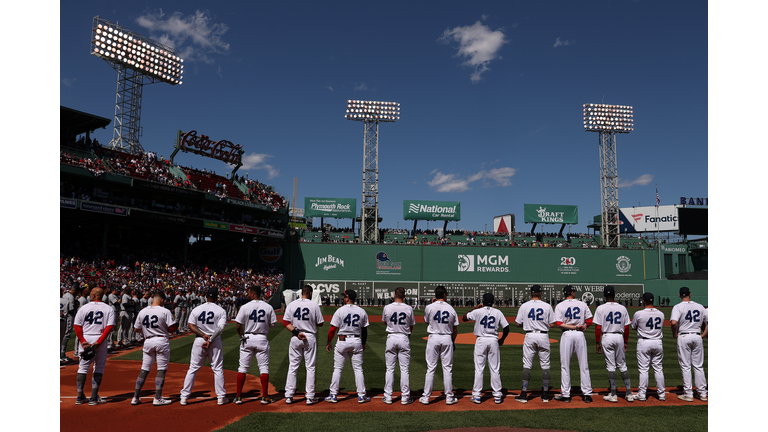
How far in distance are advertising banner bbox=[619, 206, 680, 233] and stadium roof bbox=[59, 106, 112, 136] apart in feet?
185

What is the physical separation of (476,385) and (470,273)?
36.7 metres

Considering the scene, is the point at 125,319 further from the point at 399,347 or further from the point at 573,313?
the point at 573,313

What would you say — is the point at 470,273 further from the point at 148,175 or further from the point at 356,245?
the point at 148,175

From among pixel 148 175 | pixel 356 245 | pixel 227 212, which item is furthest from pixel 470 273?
pixel 148 175

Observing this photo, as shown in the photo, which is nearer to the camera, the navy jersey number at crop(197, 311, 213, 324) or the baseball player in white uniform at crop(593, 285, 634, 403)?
the navy jersey number at crop(197, 311, 213, 324)

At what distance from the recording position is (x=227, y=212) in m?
39.2

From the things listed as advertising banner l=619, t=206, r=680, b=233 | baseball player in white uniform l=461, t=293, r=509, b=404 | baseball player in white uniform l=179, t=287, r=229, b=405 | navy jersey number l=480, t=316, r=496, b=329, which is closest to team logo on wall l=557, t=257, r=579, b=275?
advertising banner l=619, t=206, r=680, b=233

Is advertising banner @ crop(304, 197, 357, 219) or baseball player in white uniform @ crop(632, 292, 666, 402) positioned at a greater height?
advertising banner @ crop(304, 197, 357, 219)

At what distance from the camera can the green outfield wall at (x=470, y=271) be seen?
42.3 meters

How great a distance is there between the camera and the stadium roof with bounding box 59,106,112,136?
30.8 m

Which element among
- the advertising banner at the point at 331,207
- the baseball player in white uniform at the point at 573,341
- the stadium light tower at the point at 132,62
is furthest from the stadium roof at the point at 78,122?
the baseball player in white uniform at the point at 573,341

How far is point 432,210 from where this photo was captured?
174ft

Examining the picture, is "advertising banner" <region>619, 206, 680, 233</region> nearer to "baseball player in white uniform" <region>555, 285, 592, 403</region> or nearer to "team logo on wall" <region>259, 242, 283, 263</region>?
"team logo on wall" <region>259, 242, 283, 263</region>

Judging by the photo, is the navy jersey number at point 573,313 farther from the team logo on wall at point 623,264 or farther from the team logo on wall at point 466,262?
the team logo on wall at point 623,264
